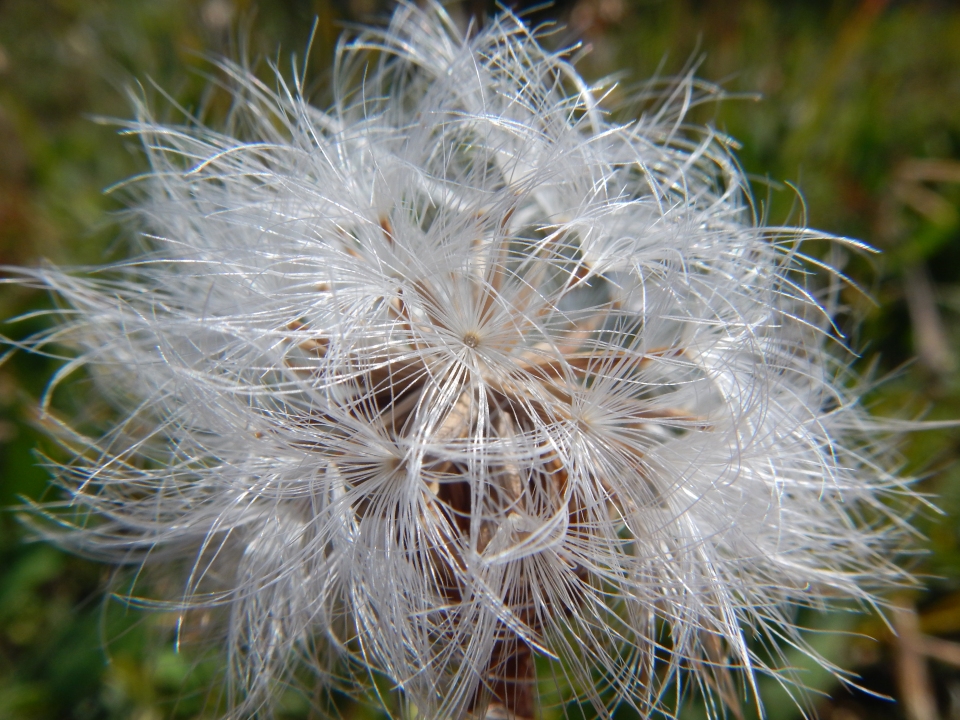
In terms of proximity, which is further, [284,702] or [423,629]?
[284,702]

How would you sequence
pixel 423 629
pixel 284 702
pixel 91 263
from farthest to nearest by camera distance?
1. pixel 91 263
2. pixel 284 702
3. pixel 423 629

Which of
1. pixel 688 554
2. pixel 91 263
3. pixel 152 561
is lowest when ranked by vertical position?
pixel 688 554

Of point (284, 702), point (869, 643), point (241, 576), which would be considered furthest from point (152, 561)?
point (869, 643)

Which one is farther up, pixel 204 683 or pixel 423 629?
pixel 423 629

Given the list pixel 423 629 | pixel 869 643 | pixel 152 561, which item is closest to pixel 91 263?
pixel 152 561

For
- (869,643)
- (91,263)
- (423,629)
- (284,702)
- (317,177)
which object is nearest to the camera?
(423,629)

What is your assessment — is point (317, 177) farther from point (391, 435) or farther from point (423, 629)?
point (423, 629)
